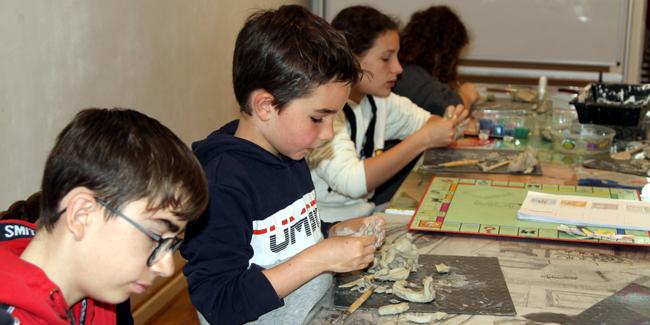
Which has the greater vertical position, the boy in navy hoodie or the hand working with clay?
the boy in navy hoodie

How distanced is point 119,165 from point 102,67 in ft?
5.28

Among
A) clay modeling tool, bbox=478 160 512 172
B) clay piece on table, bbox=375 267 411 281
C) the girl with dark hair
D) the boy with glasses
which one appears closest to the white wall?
the girl with dark hair

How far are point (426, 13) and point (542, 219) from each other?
7.22 ft

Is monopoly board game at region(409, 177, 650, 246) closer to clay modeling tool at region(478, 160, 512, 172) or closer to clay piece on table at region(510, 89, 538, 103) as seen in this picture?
clay modeling tool at region(478, 160, 512, 172)

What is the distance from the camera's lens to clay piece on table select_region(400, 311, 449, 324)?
1.27m

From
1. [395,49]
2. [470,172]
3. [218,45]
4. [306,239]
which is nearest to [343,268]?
[306,239]

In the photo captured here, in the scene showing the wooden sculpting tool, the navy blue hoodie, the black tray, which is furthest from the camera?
the black tray

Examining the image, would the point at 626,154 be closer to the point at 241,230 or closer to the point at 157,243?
the point at 241,230

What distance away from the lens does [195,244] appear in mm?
1385

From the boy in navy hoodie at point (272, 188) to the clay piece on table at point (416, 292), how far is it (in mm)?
86

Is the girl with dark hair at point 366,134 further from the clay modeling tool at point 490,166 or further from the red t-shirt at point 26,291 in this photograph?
the red t-shirt at point 26,291

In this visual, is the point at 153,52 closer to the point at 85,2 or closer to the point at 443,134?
the point at 85,2

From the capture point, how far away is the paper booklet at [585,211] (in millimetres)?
1732

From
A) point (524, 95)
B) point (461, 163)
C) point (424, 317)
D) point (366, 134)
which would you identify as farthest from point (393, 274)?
point (524, 95)
